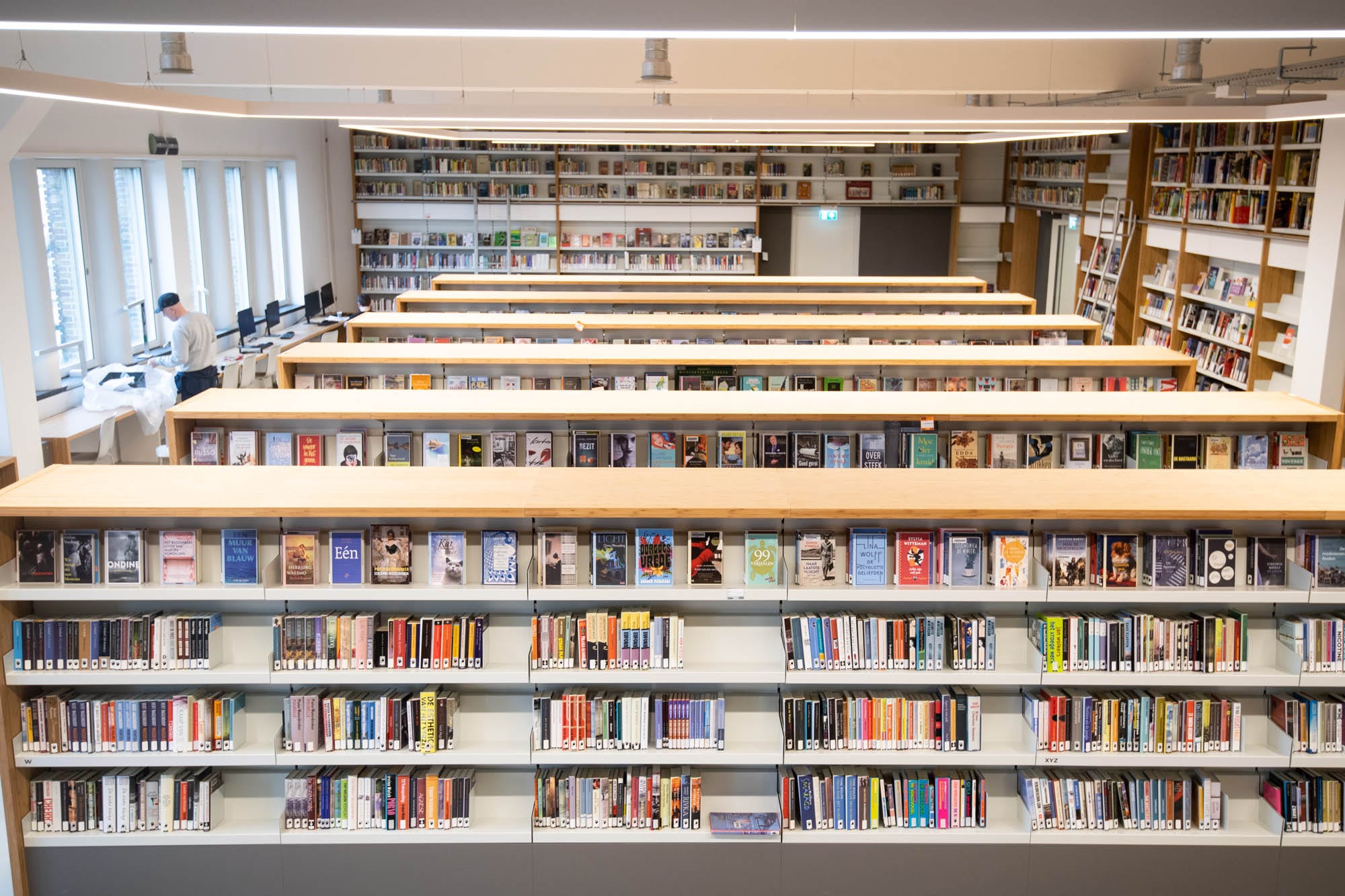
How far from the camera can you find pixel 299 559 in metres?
4.05

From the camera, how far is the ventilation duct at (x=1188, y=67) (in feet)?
18.8

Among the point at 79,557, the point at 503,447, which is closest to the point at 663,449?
the point at 503,447

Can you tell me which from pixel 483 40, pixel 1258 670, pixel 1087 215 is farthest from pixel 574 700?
pixel 1087 215

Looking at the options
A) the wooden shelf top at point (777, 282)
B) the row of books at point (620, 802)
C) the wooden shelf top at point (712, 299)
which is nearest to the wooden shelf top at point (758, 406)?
the row of books at point (620, 802)

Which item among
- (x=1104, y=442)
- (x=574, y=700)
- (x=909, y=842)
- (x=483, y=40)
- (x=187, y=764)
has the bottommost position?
(x=909, y=842)

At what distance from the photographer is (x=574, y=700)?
4.05 meters

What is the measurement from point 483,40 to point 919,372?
14.9 ft

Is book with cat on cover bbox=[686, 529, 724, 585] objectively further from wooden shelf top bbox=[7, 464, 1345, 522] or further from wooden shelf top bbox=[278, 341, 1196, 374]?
wooden shelf top bbox=[278, 341, 1196, 374]

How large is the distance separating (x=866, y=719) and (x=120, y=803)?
8.92ft

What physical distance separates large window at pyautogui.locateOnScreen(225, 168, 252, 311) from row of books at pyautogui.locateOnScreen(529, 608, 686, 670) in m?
11.3

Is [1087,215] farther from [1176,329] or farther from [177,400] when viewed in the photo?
[177,400]

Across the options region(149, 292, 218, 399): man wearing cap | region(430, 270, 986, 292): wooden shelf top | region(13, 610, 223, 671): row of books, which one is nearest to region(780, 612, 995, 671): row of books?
region(13, 610, 223, 671): row of books

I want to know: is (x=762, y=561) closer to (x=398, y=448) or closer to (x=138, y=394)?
(x=398, y=448)

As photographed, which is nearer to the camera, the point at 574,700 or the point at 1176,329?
the point at 574,700
